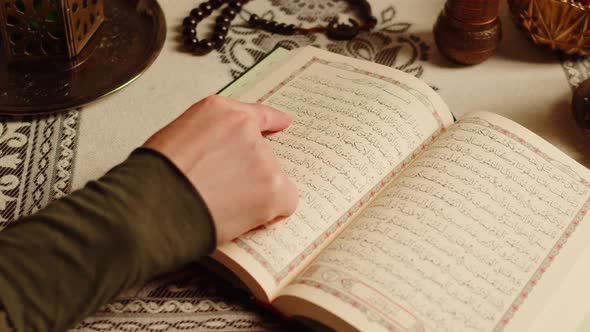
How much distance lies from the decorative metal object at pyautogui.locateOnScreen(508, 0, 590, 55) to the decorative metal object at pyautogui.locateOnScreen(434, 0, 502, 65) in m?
0.06

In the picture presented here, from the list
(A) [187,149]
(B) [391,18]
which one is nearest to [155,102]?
(A) [187,149]

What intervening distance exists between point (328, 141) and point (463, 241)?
0.71 feet

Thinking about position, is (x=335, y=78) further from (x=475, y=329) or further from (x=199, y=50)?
(x=475, y=329)

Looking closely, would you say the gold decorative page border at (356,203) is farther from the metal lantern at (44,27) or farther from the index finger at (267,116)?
the metal lantern at (44,27)

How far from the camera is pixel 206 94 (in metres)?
1.06

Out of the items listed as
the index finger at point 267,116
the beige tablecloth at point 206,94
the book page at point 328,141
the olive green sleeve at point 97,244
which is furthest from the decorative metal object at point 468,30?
the olive green sleeve at point 97,244

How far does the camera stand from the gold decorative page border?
2.41 ft

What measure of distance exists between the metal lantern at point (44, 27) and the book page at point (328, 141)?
31cm

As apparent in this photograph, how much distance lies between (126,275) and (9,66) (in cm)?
54

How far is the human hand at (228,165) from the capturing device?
71 centimetres

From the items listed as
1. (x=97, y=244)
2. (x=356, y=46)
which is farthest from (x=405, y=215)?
(x=356, y=46)

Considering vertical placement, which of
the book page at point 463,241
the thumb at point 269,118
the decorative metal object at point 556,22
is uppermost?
the thumb at point 269,118

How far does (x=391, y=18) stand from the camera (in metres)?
1.22

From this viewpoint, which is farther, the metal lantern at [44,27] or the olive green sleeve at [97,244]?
the metal lantern at [44,27]
